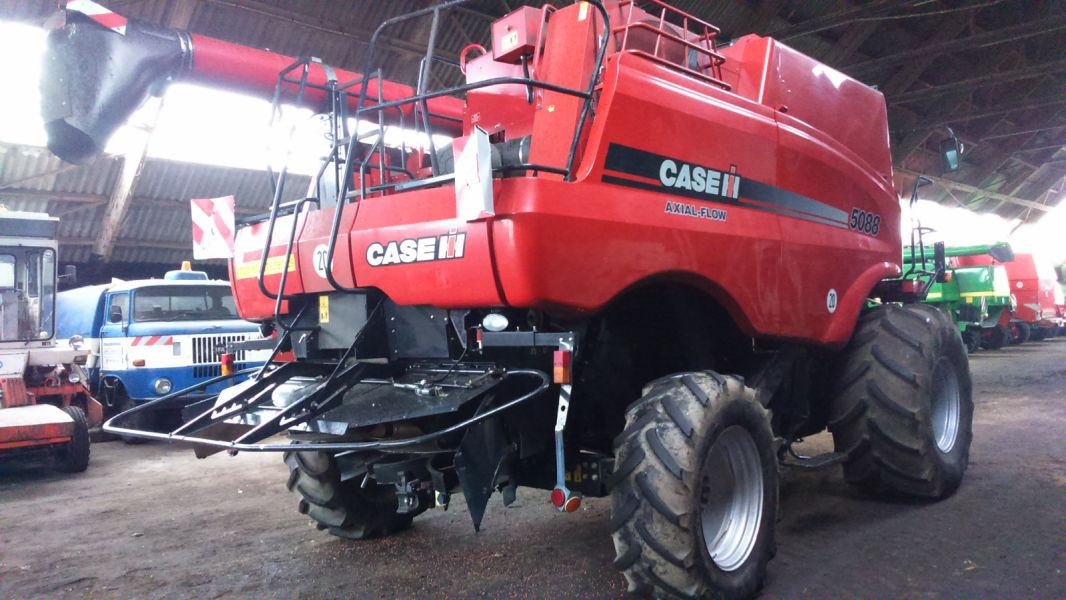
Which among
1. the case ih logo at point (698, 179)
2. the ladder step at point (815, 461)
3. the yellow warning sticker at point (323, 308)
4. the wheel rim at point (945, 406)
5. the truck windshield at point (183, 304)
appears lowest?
the ladder step at point (815, 461)

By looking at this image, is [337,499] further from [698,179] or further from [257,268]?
[698,179]

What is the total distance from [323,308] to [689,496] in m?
2.15

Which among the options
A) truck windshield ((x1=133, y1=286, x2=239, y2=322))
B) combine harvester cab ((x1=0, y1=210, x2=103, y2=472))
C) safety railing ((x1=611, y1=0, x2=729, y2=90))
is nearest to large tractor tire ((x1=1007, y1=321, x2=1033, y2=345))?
truck windshield ((x1=133, y1=286, x2=239, y2=322))

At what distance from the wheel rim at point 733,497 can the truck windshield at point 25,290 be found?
26.3ft

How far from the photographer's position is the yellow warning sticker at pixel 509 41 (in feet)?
13.9

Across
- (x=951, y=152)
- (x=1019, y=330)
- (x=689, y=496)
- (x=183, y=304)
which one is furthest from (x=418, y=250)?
(x=1019, y=330)

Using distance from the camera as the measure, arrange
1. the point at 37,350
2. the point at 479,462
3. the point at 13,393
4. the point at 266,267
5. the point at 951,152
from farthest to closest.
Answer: the point at 37,350, the point at 13,393, the point at 951,152, the point at 266,267, the point at 479,462

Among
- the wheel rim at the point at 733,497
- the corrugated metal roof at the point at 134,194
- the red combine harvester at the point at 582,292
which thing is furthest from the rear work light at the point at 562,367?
the corrugated metal roof at the point at 134,194

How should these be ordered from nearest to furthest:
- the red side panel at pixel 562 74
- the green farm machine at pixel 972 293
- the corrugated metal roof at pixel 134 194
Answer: the red side panel at pixel 562 74
the corrugated metal roof at pixel 134 194
the green farm machine at pixel 972 293

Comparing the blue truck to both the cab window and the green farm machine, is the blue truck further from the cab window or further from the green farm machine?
the green farm machine

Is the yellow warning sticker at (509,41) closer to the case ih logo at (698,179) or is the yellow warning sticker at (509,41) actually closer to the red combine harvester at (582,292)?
the red combine harvester at (582,292)

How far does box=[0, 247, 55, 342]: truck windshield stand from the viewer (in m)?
8.55

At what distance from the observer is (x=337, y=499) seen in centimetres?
470

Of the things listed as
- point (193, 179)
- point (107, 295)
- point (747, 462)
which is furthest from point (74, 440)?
point (193, 179)
